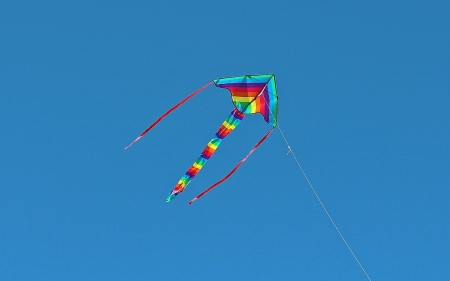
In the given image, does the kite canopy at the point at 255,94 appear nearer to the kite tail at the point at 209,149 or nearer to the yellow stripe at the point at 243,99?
the yellow stripe at the point at 243,99

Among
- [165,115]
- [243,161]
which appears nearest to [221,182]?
[243,161]

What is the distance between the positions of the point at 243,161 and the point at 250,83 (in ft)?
7.51

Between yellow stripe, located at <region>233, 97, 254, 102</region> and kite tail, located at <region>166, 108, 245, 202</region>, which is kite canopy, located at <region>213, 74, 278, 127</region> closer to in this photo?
yellow stripe, located at <region>233, 97, 254, 102</region>

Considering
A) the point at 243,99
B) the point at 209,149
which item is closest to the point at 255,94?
the point at 243,99

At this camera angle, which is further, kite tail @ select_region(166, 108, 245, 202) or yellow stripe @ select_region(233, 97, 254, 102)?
yellow stripe @ select_region(233, 97, 254, 102)

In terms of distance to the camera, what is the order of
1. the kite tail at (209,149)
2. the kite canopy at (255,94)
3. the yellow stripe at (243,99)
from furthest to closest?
1. the yellow stripe at (243,99)
2. the kite canopy at (255,94)
3. the kite tail at (209,149)

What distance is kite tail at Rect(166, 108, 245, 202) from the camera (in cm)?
1568

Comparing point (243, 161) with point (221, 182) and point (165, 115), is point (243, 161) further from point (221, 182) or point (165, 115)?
point (165, 115)

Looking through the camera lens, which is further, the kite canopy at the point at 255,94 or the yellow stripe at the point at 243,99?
the yellow stripe at the point at 243,99

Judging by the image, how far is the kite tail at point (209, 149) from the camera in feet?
51.4

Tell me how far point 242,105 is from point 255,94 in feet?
1.52

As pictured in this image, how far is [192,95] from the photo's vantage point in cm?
1427

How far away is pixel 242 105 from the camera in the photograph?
16.3 meters

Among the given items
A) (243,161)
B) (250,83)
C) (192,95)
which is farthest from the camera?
(250,83)
